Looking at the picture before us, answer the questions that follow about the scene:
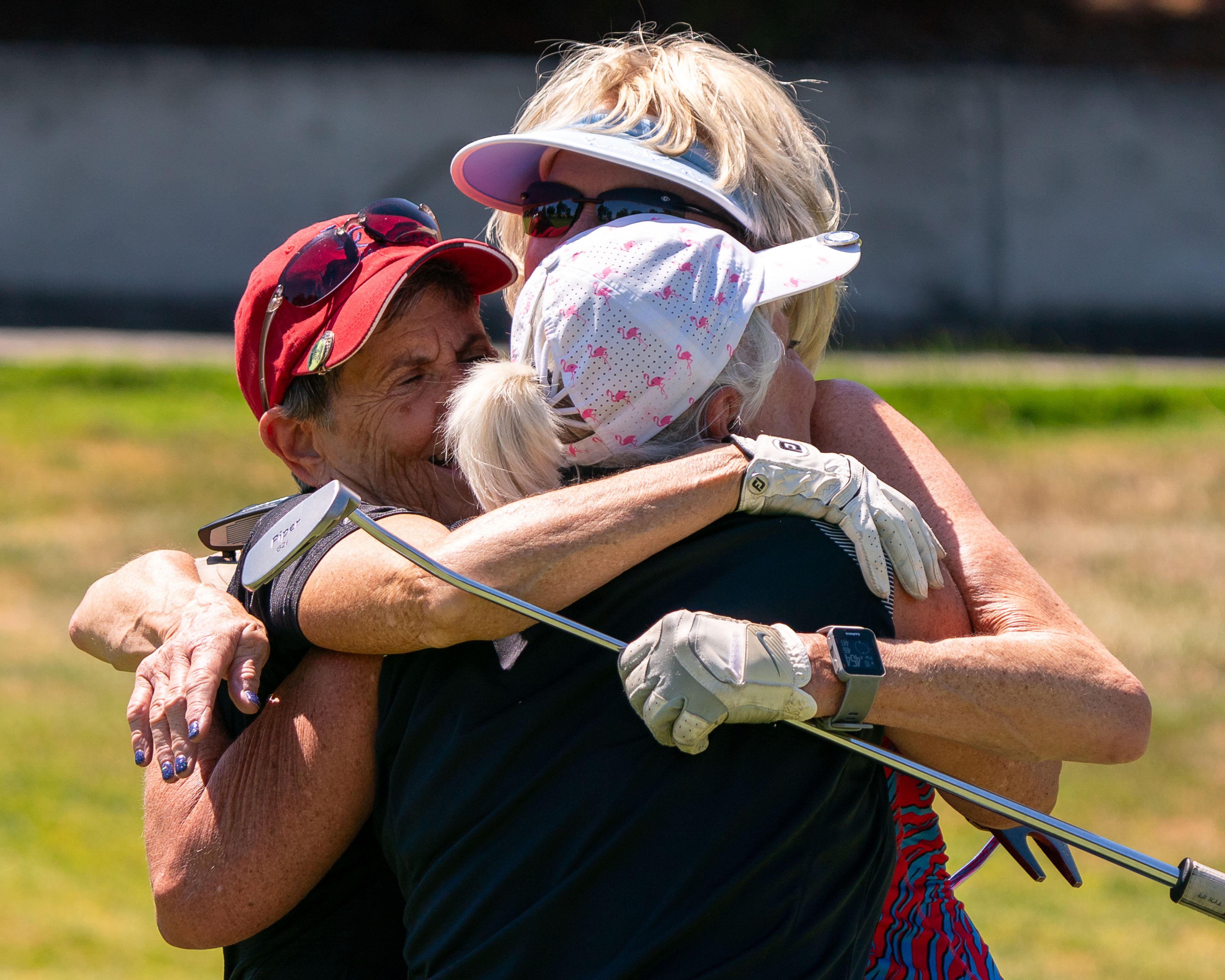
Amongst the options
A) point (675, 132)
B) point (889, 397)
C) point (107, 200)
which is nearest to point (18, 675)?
point (675, 132)

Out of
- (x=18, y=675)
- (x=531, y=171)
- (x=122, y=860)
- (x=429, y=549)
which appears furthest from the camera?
(x=18, y=675)

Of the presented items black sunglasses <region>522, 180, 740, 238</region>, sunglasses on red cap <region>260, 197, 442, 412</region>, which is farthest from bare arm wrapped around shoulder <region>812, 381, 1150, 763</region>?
sunglasses on red cap <region>260, 197, 442, 412</region>

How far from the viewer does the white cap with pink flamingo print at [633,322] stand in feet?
5.96

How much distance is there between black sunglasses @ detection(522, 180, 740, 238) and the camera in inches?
86.7

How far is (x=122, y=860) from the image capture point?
213 inches

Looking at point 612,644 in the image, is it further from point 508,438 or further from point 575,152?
point 575,152

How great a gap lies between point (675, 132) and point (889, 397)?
9.50 m

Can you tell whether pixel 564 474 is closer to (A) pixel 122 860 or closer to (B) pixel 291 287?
(B) pixel 291 287

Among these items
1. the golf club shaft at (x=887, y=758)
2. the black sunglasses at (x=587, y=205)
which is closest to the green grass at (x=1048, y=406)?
the black sunglasses at (x=587, y=205)

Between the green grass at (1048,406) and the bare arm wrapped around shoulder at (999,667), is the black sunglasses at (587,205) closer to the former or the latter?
the bare arm wrapped around shoulder at (999,667)

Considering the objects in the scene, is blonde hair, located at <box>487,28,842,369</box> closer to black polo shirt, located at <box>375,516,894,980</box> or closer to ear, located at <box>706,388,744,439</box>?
ear, located at <box>706,388,744,439</box>

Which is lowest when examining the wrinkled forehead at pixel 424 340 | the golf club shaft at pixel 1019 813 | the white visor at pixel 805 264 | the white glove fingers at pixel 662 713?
the golf club shaft at pixel 1019 813

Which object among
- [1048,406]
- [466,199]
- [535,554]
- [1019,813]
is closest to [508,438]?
[535,554]

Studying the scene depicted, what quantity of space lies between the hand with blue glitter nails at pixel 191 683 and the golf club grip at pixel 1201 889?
1209 millimetres
